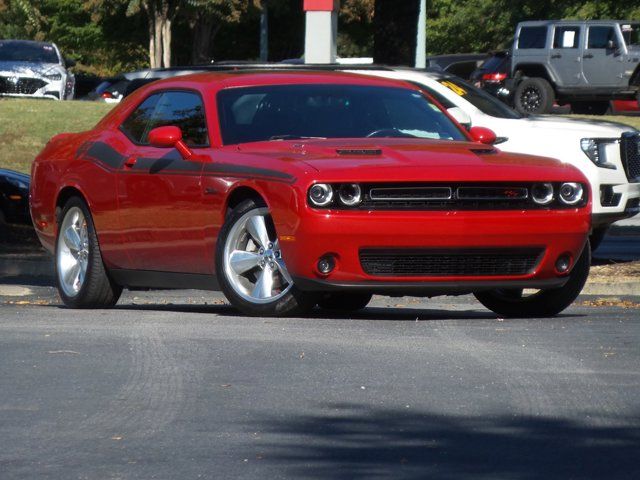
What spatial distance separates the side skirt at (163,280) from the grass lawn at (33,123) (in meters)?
17.0

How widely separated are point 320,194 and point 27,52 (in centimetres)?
2628

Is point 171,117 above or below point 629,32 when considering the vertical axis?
above

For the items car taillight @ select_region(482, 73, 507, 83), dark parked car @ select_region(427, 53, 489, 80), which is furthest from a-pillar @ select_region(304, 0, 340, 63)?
dark parked car @ select_region(427, 53, 489, 80)

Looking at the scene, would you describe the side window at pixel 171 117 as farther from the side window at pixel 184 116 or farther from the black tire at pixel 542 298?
the black tire at pixel 542 298

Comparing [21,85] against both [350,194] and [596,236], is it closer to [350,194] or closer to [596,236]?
[596,236]

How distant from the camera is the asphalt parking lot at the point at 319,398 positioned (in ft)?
16.8

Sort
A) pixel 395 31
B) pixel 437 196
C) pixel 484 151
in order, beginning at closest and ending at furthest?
pixel 437 196 → pixel 484 151 → pixel 395 31

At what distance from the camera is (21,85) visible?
109 feet

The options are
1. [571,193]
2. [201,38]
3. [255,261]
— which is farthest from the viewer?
[201,38]

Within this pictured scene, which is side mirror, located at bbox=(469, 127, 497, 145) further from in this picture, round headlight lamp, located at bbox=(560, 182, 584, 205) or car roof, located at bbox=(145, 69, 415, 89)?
round headlight lamp, located at bbox=(560, 182, 584, 205)

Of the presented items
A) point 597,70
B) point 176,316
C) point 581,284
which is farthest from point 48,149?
point 597,70

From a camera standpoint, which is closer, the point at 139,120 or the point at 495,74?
the point at 139,120

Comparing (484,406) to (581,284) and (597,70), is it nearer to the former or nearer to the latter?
(581,284)

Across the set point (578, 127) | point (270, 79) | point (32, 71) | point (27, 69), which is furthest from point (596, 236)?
point (32, 71)
